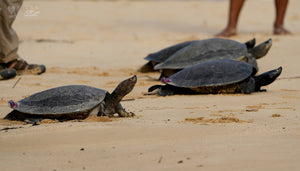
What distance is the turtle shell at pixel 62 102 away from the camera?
377 centimetres

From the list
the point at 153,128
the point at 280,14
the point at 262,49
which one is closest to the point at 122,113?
the point at 153,128

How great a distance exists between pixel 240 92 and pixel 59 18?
1147cm

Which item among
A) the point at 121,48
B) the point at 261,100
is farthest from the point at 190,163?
the point at 121,48

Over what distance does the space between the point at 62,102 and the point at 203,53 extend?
297cm

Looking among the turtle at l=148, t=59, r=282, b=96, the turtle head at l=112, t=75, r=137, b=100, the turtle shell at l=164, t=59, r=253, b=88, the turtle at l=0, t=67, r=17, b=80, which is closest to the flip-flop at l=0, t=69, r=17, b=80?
the turtle at l=0, t=67, r=17, b=80

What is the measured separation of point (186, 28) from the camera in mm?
14398

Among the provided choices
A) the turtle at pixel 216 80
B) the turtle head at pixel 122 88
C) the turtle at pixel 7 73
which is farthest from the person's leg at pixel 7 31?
the turtle head at pixel 122 88

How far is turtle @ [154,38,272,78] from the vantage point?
6.31 metres

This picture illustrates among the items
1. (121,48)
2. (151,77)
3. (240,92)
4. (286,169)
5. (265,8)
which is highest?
(286,169)

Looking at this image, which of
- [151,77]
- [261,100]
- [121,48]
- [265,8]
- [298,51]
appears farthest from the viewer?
[265,8]

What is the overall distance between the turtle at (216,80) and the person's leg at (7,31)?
223 cm

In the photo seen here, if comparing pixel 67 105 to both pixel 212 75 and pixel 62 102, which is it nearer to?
pixel 62 102

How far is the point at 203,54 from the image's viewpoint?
6383mm

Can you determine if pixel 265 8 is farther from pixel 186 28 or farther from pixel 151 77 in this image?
pixel 151 77
